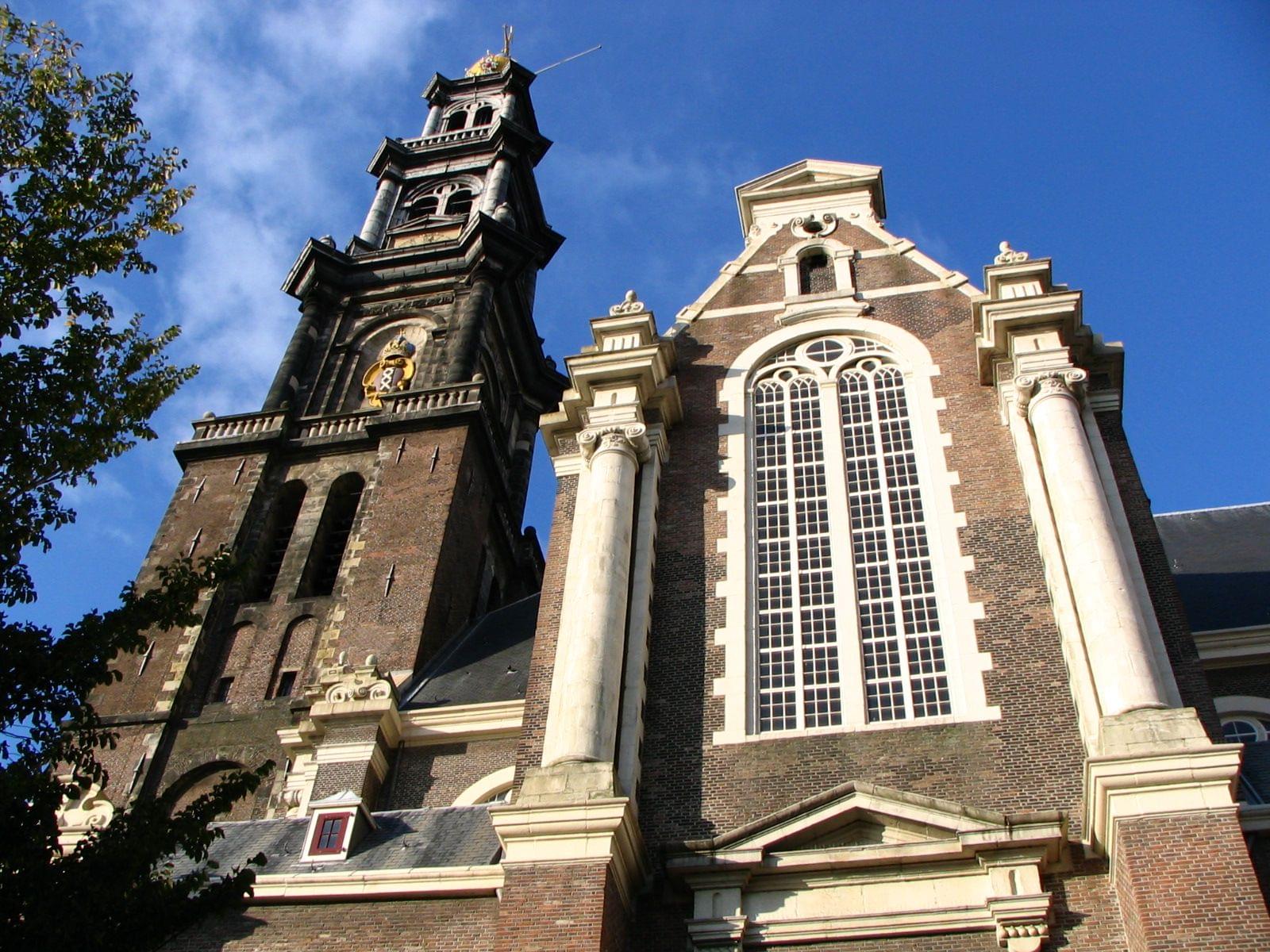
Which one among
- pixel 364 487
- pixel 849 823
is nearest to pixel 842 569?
pixel 849 823

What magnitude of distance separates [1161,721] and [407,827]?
9.45 meters

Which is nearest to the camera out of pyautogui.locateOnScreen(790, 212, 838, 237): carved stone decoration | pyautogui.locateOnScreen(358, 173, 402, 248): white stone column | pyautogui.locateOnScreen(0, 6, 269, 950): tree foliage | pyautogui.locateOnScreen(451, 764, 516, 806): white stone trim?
pyautogui.locateOnScreen(0, 6, 269, 950): tree foliage

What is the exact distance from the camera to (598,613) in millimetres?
16703

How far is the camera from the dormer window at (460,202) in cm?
4891

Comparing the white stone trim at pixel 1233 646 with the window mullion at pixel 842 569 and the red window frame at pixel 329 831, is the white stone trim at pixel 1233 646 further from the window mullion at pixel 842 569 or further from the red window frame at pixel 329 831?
the red window frame at pixel 329 831

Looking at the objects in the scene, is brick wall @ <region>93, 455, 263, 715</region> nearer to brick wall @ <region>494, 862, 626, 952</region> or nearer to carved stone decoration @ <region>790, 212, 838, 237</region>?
carved stone decoration @ <region>790, 212, 838, 237</region>

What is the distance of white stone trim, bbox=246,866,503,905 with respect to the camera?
1522cm

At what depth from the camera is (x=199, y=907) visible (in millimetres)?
12156

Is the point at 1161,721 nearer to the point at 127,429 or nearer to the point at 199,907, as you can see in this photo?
the point at 199,907

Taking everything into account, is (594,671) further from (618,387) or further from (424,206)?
(424,206)

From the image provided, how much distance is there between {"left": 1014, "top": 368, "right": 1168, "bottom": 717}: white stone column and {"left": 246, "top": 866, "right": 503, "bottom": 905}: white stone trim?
682 cm

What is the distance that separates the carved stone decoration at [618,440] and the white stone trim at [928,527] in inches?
51.2

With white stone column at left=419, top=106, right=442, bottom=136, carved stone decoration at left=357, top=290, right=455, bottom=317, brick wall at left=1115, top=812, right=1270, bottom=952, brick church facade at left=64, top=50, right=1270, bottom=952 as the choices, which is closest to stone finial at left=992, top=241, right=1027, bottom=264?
brick church facade at left=64, top=50, right=1270, bottom=952

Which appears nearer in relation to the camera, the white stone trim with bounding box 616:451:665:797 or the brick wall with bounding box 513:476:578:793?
the white stone trim with bounding box 616:451:665:797
